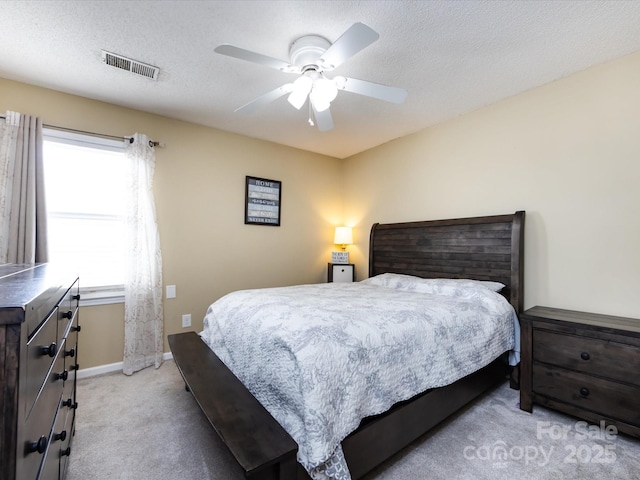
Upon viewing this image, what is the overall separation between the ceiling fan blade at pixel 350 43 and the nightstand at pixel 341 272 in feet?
9.20

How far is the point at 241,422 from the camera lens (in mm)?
1347

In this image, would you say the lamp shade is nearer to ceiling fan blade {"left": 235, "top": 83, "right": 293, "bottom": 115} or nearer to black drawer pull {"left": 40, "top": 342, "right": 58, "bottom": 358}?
ceiling fan blade {"left": 235, "top": 83, "right": 293, "bottom": 115}

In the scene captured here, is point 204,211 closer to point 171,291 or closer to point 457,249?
point 171,291

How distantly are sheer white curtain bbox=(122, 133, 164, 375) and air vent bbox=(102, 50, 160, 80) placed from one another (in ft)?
2.36

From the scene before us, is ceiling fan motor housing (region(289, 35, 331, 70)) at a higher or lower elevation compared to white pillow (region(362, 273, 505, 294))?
higher

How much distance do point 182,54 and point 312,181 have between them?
7.82 ft

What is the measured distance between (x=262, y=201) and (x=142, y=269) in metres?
1.53

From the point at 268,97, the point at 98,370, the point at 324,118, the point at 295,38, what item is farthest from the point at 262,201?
the point at 98,370

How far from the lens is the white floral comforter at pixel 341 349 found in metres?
1.28

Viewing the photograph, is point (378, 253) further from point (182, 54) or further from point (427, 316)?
point (182, 54)

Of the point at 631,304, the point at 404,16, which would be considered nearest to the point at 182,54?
the point at 404,16

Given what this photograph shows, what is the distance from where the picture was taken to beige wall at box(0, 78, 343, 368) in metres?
2.77

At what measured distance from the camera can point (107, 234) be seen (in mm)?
2885

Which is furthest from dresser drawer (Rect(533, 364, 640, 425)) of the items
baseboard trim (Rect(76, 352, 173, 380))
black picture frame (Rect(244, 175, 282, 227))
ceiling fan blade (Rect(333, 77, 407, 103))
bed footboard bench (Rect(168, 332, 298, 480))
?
baseboard trim (Rect(76, 352, 173, 380))
